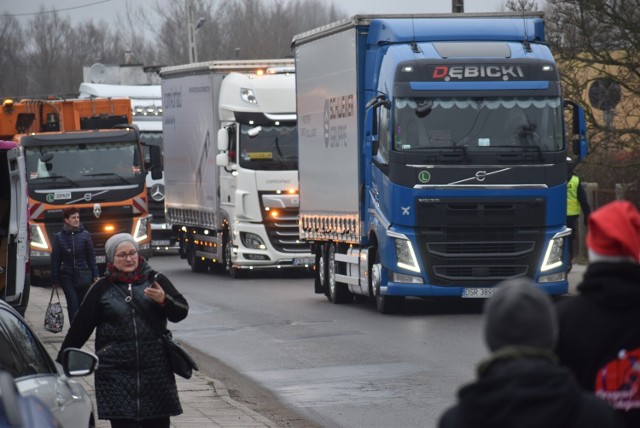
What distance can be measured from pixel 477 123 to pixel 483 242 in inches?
59.3

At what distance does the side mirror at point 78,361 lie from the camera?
6.98m

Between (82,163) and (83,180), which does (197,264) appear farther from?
(82,163)

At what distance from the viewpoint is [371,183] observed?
19.6m

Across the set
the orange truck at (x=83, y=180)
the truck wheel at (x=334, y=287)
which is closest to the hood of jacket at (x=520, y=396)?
the truck wheel at (x=334, y=287)

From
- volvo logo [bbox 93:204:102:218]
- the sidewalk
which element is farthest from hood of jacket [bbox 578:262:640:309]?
volvo logo [bbox 93:204:102:218]

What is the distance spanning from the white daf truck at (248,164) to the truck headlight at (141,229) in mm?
1301

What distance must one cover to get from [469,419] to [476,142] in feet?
48.4

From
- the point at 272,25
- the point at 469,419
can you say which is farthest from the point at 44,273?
the point at 272,25

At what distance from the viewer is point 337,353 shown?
15.5 m

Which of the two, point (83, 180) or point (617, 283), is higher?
point (617, 283)

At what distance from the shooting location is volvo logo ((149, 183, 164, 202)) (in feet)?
123

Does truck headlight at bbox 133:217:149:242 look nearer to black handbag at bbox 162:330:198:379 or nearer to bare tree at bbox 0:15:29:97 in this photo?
black handbag at bbox 162:330:198:379

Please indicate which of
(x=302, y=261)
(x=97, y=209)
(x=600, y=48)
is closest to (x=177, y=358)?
(x=600, y=48)

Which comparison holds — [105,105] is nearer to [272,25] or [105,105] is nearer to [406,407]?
[406,407]
